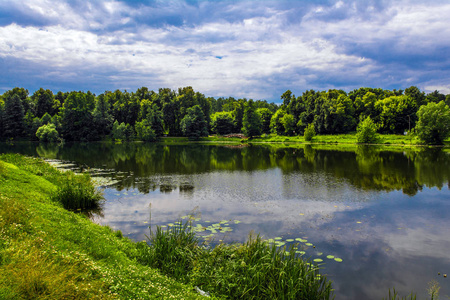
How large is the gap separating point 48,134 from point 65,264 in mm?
100079

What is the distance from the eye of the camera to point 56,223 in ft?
31.8

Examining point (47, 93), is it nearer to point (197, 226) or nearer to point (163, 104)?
point (163, 104)

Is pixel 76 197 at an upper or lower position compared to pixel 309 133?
lower

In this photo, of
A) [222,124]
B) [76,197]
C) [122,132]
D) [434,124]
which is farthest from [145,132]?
[434,124]

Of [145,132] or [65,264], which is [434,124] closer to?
[65,264]

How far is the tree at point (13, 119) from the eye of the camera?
9510 cm

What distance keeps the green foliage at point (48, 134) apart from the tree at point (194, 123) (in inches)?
1658

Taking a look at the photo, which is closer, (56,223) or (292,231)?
(56,223)

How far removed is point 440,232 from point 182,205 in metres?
14.3

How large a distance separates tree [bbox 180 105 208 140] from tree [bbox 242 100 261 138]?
15.7m

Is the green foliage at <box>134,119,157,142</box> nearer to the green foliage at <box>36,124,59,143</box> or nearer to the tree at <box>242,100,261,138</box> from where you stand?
the green foliage at <box>36,124,59,143</box>

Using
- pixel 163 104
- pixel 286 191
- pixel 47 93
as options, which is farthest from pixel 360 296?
pixel 47 93

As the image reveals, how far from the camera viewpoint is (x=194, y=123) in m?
102

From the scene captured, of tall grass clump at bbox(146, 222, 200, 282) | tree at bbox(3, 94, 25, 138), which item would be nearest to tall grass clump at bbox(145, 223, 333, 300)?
tall grass clump at bbox(146, 222, 200, 282)
